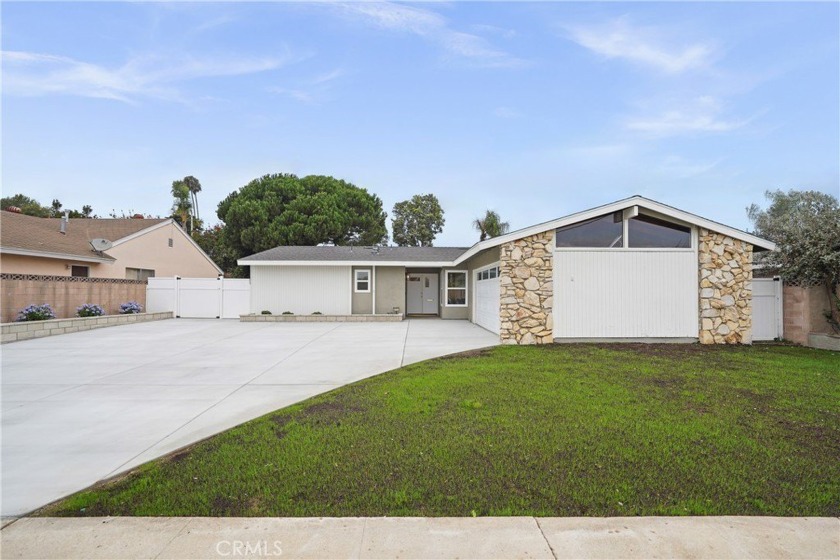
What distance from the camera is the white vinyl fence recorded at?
17719 mm

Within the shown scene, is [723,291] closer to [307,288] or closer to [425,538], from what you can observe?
[425,538]

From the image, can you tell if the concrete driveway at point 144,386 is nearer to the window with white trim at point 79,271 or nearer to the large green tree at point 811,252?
the window with white trim at point 79,271

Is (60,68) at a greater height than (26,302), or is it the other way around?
(60,68)

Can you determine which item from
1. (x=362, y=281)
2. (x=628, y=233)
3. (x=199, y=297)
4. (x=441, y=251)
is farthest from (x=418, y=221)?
(x=628, y=233)

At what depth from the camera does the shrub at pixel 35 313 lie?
462 inches

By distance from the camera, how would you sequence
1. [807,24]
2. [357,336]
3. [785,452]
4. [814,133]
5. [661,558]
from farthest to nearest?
[814,133] < [357,336] < [807,24] < [785,452] < [661,558]

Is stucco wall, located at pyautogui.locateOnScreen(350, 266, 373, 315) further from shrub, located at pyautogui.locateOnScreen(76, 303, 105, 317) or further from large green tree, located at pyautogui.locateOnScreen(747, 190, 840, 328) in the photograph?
large green tree, located at pyautogui.locateOnScreen(747, 190, 840, 328)

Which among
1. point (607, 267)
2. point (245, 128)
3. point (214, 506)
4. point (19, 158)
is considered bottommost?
point (214, 506)

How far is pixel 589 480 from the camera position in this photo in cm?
308

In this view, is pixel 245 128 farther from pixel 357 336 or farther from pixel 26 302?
pixel 357 336

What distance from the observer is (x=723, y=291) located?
10.5 m

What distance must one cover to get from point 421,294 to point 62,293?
1365cm

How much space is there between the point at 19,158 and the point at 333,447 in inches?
653

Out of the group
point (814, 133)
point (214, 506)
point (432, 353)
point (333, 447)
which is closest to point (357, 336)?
point (432, 353)
